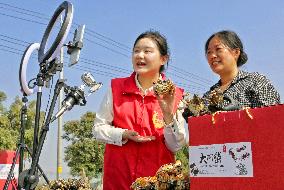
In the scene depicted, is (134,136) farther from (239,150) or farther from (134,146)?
(239,150)

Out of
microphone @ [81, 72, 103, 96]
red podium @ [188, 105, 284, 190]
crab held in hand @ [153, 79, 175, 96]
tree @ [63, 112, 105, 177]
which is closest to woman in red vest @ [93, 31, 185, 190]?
crab held in hand @ [153, 79, 175, 96]

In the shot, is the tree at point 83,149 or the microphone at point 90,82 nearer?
the microphone at point 90,82

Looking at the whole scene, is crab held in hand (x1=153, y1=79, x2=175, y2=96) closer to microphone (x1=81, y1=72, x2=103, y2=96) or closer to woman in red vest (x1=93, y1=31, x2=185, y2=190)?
woman in red vest (x1=93, y1=31, x2=185, y2=190)

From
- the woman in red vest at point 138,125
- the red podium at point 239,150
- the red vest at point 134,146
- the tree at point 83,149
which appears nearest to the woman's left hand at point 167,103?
the woman in red vest at point 138,125

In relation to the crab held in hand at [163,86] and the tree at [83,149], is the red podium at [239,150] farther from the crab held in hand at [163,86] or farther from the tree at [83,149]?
the tree at [83,149]

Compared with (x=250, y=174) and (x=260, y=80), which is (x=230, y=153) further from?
(x=260, y=80)

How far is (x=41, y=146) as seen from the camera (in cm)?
195

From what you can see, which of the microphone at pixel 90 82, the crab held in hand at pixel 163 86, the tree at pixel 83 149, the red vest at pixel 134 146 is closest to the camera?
the crab held in hand at pixel 163 86

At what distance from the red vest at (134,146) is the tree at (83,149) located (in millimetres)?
18670

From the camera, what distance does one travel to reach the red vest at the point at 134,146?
1.89 metres

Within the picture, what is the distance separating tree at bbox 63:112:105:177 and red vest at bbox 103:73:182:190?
18670 millimetres

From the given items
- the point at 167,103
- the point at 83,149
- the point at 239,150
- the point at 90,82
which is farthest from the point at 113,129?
the point at 83,149

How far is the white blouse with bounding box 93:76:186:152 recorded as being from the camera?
70.2 inches

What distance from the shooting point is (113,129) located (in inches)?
74.7
